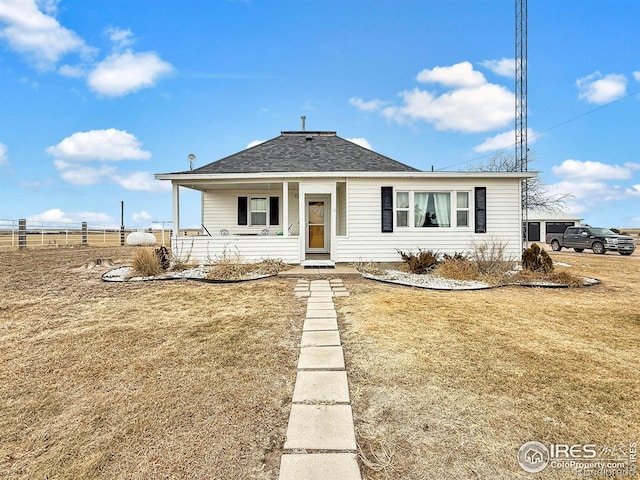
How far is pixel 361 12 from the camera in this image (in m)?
14.2

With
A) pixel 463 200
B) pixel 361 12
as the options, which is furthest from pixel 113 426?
pixel 361 12

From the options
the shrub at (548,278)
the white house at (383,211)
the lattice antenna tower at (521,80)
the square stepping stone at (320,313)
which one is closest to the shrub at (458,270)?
the shrub at (548,278)

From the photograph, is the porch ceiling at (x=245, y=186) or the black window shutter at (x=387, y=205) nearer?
the black window shutter at (x=387, y=205)

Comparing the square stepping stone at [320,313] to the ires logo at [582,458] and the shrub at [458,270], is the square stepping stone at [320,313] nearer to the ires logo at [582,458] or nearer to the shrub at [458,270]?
the ires logo at [582,458]

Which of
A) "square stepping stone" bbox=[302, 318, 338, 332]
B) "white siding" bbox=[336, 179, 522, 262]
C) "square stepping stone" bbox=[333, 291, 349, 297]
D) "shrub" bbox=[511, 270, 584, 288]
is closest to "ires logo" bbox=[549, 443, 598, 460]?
"square stepping stone" bbox=[302, 318, 338, 332]

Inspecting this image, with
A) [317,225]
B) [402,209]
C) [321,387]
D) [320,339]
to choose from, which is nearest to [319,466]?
[321,387]

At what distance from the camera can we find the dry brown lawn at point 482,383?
202cm

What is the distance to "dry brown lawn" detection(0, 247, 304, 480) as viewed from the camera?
76.8 inches

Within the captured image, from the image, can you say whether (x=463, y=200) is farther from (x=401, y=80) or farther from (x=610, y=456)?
(x=401, y=80)

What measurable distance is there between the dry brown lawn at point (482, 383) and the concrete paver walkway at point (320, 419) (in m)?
0.10

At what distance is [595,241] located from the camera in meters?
18.8

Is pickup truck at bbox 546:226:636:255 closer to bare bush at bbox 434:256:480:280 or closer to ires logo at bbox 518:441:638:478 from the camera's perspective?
bare bush at bbox 434:256:480:280

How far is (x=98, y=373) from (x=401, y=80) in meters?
19.8

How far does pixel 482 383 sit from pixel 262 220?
36.1 feet
